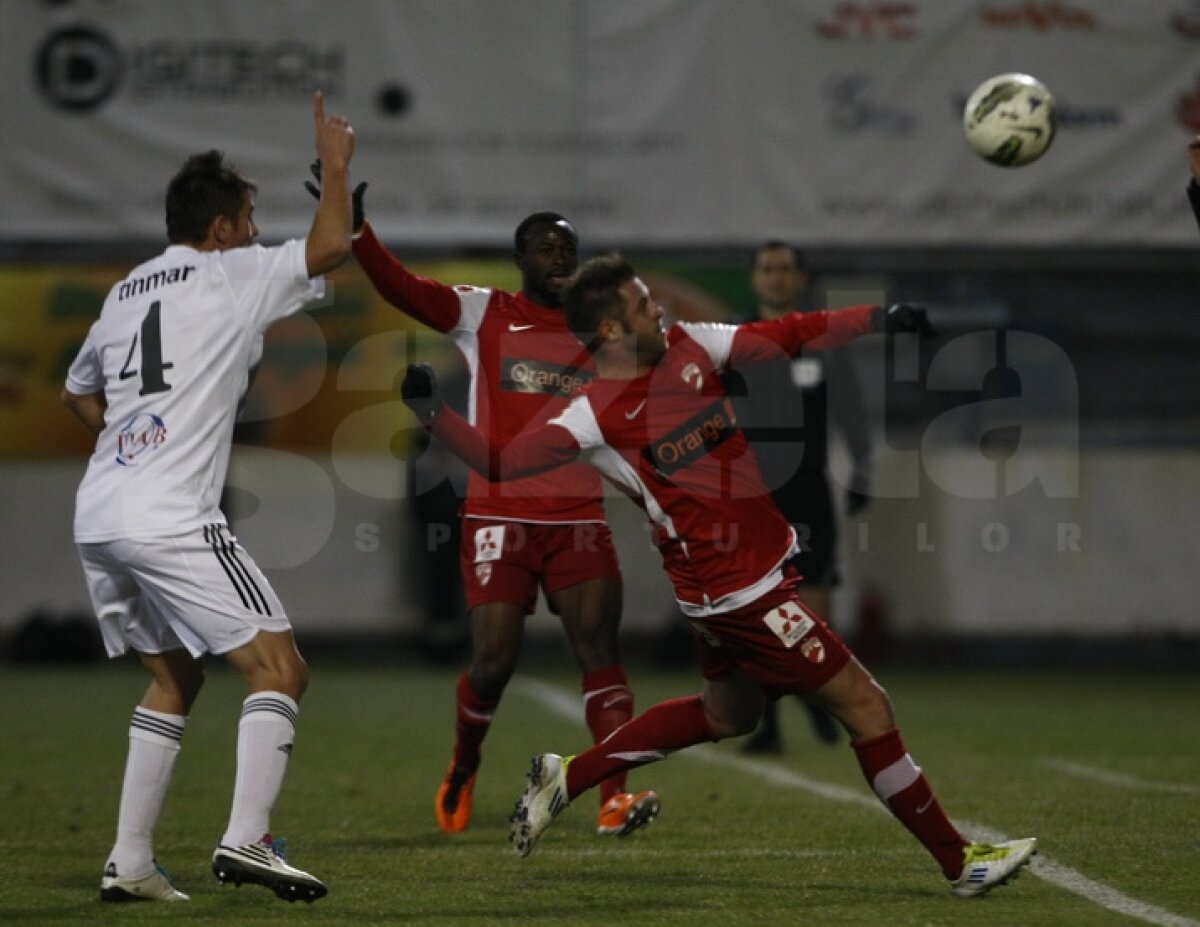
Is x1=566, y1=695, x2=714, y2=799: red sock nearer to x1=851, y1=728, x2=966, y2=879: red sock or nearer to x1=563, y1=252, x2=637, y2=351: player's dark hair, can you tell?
x1=851, y1=728, x2=966, y2=879: red sock

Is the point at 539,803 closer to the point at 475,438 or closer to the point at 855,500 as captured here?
the point at 475,438

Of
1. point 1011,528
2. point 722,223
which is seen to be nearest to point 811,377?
point 722,223

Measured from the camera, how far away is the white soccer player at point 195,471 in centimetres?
545

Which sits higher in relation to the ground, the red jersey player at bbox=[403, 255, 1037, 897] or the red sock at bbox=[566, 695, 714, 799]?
the red jersey player at bbox=[403, 255, 1037, 897]

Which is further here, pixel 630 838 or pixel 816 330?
pixel 630 838

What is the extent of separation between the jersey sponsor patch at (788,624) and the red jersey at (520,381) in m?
1.77

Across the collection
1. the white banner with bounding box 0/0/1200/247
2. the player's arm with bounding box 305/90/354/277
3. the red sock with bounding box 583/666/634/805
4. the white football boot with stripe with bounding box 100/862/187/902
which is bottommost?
the white football boot with stripe with bounding box 100/862/187/902

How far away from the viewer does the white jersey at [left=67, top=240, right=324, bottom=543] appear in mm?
5484

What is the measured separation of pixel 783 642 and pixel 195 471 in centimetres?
180

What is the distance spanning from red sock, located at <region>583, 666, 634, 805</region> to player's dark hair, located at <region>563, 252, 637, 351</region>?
1852 millimetres

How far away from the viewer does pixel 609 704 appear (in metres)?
7.25

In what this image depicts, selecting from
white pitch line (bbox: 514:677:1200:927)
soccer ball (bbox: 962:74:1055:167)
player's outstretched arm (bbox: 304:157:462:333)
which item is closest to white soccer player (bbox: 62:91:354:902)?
player's outstretched arm (bbox: 304:157:462:333)


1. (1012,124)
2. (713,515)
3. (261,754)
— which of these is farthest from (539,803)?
(1012,124)

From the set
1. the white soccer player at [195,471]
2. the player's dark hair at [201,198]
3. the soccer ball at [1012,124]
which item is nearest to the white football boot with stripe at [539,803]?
the white soccer player at [195,471]
